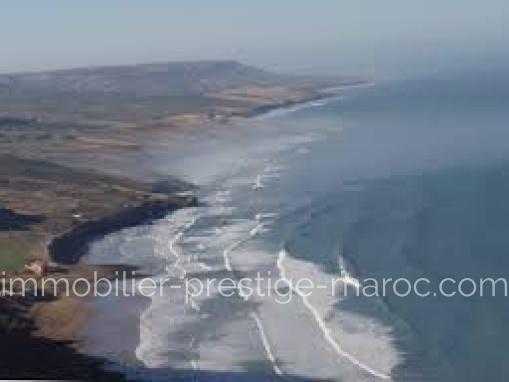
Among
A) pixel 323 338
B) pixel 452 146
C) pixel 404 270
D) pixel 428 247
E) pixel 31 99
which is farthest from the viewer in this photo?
pixel 31 99

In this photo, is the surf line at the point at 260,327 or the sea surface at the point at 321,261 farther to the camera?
the sea surface at the point at 321,261

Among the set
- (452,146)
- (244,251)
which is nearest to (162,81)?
(452,146)

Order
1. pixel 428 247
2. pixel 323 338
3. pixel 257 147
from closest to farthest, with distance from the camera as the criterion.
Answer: pixel 323 338, pixel 428 247, pixel 257 147

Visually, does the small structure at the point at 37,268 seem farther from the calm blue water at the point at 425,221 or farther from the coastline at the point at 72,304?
the calm blue water at the point at 425,221

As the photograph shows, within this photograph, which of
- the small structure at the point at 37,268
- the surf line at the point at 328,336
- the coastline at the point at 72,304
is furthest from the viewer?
the small structure at the point at 37,268

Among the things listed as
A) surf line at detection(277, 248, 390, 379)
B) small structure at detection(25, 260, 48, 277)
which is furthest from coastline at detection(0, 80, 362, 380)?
surf line at detection(277, 248, 390, 379)

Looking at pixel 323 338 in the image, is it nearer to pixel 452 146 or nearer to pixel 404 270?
pixel 404 270

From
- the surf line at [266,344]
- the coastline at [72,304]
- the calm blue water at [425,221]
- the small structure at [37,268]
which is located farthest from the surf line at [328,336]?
the small structure at [37,268]

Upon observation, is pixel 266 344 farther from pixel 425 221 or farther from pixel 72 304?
pixel 425 221

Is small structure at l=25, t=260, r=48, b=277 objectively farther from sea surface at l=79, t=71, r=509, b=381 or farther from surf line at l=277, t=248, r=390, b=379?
surf line at l=277, t=248, r=390, b=379
